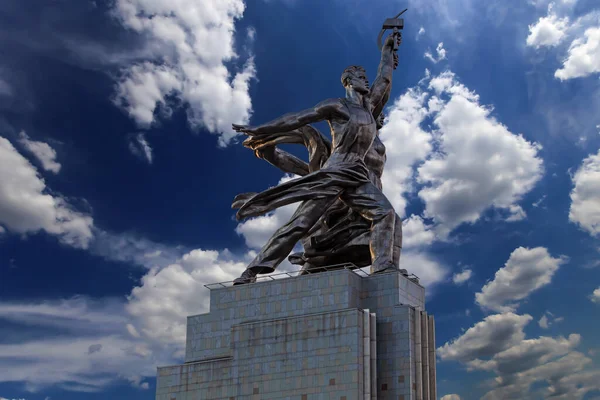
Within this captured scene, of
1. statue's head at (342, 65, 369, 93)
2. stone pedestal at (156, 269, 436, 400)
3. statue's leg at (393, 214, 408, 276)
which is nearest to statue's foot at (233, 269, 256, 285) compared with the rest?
stone pedestal at (156, 269, 436, 400)

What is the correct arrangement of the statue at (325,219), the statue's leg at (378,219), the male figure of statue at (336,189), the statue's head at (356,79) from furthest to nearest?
1. the statue's head at (356,79)
2. the statue at (325,219)
3. the male figure of statue at (336,189)
4. the statue's leg at (378,219)

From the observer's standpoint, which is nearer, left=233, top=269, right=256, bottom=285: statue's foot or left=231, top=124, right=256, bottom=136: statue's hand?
left=233, top=269, right=256, bottom=285: statue's foot

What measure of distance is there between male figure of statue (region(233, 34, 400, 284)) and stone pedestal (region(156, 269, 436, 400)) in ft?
4.06

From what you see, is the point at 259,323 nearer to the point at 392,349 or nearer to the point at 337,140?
the point at 392,349

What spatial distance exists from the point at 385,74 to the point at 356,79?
215 cm

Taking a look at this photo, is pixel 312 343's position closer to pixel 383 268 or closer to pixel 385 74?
pixel 383 268

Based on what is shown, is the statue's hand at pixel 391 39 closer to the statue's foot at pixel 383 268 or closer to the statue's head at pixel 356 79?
the statue's head at pixel 356 79

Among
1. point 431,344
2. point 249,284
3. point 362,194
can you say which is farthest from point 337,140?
point 431,344

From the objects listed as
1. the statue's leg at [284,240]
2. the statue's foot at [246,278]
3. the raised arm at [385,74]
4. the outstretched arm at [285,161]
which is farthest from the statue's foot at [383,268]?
the raised arm at [385,74]

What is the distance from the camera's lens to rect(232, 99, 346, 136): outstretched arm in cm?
3020

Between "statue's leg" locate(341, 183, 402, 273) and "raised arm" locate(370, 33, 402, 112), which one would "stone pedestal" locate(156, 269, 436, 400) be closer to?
"statue's leg" locate(341, 183, 402, 273)

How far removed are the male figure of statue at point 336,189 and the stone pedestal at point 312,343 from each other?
1237mm

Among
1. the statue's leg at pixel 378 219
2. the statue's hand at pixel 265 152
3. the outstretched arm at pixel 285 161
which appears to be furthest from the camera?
the outstretched arm at pixel 285 161

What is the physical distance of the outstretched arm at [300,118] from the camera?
3020 cm
